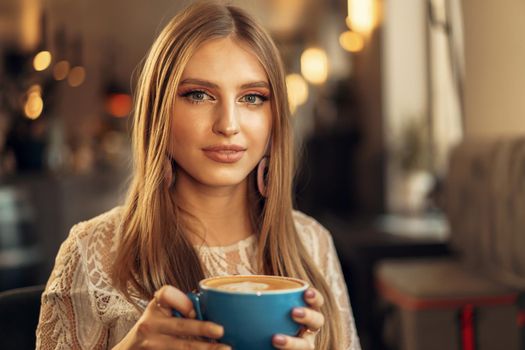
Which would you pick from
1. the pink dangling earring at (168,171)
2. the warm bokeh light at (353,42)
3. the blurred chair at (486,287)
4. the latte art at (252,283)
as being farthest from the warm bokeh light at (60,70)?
the latte art at (252,283)

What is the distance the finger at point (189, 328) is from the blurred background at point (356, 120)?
723 mm

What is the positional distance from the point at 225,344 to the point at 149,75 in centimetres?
54

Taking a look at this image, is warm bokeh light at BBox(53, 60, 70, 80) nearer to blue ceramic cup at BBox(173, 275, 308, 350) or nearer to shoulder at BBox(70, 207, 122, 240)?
shoulder at BBox(70, 207, 122, 240)

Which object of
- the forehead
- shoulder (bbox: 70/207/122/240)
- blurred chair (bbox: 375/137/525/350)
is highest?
the forehead

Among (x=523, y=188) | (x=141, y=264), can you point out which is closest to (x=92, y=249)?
(x=141, y=264)

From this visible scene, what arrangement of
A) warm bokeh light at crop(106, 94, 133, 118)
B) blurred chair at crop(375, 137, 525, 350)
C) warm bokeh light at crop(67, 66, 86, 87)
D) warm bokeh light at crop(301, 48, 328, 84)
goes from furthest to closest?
1. warm bokeh light at crop(106, 94, 133, 118)
2. warm bokeh light at crop(301, 48, 328, 84)
3. warm bokeh light at crop(67, 66, 86, 87)
4. blurred chair at crop(375, 137, 525, 350)

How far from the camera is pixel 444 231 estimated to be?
14.1ft

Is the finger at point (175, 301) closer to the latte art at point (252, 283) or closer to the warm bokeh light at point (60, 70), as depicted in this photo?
the latte art at point (252, 283)

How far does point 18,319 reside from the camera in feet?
4.09

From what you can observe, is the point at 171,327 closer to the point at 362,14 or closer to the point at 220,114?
the point at 220,114

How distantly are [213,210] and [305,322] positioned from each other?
47 cm

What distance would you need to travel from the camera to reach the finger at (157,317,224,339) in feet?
2.60

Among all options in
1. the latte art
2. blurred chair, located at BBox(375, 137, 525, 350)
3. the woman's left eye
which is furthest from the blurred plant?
the latte art

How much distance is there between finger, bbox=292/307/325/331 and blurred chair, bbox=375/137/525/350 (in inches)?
88.6
